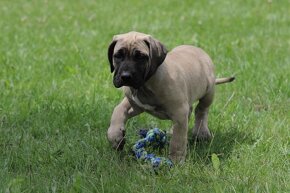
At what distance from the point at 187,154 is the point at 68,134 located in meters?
1.09

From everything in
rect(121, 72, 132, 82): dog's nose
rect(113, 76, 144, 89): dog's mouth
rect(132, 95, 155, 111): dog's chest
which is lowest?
rect(132, 95, 155, 111): dog's chest

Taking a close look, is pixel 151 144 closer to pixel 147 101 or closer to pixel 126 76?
pixel 147 101

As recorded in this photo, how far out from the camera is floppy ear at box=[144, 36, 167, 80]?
475 centimetres

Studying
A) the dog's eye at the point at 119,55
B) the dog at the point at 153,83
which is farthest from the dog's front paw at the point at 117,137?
the dog's eye at the point at 119,55

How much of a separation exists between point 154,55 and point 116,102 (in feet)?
6.25

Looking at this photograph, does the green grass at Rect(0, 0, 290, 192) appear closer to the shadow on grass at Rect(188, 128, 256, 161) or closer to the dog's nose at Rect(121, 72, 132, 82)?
the shadow on grass at Rect(188, 128, 256, 161)

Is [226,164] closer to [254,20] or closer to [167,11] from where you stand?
[254,20]

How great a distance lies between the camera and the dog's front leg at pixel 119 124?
4.99 metres

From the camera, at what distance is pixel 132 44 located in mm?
4719

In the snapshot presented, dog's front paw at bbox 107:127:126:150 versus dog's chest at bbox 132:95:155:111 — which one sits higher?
dog's chest at bbox 132:95:155:111

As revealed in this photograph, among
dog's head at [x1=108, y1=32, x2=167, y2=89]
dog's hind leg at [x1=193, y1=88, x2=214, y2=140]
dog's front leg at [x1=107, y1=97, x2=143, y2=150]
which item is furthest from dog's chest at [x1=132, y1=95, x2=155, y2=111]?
dog's hind leg at [x1=193, y1=88, x2=214, y2=140]

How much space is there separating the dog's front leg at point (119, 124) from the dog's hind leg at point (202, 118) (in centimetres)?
65

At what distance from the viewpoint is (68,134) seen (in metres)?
5.59

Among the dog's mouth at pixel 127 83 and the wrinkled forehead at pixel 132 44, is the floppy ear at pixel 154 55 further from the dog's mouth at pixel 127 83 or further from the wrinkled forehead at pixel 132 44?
the dog's mouth at pixel 127 83
